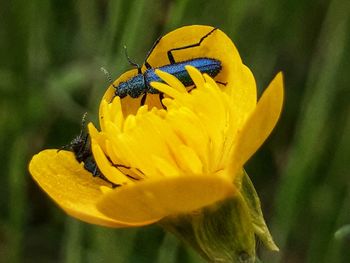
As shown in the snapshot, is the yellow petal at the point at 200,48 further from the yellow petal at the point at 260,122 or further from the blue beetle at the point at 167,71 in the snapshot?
the yellow petal at the point at 260,122

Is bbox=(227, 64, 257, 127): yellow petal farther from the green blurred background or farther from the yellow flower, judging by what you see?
the green blurred background

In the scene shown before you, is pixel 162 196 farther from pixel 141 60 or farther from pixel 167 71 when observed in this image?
pixel 141 60

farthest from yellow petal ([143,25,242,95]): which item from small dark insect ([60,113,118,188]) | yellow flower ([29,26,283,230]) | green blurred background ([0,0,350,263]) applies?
green blurred background ([0,0,350,263])

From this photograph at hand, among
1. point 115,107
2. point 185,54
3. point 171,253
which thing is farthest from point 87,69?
point 115,107

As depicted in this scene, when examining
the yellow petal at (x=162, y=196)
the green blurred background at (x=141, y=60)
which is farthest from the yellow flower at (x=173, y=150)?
the green blurred background at (x=141, y=60)

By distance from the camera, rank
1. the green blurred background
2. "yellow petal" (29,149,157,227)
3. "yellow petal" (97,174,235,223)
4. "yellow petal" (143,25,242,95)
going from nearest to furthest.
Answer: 1. "yellow petal" (97,174,235,223)
2. "yellow petal" (29,149,157,227)
3. "yellow petal" (143,25,242,95)
4. the green blurred background
